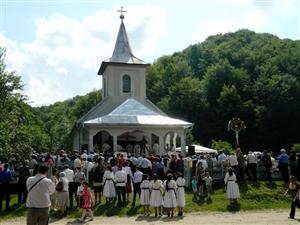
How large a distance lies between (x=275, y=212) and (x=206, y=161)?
5142 mm

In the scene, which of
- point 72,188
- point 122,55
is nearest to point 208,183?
point 72,188

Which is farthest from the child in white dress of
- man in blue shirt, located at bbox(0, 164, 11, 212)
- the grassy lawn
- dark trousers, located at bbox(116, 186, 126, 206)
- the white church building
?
the white church building

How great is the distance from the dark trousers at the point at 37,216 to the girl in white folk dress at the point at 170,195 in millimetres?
9631

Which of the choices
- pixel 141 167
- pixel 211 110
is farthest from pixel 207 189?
pixel 211 110

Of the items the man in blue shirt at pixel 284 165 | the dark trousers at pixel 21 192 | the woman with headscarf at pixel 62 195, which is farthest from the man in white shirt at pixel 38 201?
the man in blue shirt at pixel 284 165

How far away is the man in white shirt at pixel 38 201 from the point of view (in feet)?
34.4

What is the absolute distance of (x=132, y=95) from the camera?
43188mm

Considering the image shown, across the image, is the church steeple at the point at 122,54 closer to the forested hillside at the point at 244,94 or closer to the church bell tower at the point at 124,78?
the church bell tower at the point at 124,78

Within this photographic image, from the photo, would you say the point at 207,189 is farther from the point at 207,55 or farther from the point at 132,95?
the point at 207,55

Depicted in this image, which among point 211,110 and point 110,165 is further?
point 211,110

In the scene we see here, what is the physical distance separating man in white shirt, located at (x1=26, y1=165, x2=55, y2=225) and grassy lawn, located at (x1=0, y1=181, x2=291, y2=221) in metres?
9.66

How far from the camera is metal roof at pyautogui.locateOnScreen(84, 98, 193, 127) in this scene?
32.4 meters

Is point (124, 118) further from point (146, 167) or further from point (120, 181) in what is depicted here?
point (120, 181)

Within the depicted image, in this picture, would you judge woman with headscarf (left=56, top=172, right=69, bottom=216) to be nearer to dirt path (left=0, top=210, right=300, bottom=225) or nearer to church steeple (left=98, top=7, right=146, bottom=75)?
dirt path (left=0, top=210, right=300, bottom=225)
